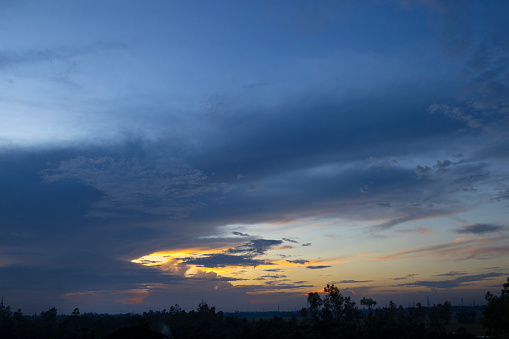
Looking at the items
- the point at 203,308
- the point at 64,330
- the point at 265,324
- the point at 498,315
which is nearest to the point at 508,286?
the point at 498,315

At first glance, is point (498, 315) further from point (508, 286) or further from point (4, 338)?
point (4, 338)

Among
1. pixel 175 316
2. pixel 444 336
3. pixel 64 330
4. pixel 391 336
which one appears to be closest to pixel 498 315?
pixel 444 336

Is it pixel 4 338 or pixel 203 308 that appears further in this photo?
pixel 203 308

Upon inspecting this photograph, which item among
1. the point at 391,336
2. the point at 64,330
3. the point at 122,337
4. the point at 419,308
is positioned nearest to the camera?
the point at 122,337

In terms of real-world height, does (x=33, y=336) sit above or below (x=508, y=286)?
below

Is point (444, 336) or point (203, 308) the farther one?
point (203, 308)

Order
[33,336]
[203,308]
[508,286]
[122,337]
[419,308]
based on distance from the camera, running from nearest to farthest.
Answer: [122,337]
[508,286]
[33,336]
[203,308]
[419,308]

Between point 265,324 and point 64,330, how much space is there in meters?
54.5

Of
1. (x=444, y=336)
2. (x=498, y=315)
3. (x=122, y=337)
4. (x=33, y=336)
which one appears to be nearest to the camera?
(x=122, y=337)

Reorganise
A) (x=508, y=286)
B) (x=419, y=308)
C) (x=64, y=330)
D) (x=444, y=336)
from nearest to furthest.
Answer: (x=508, y=286) < (x=444, y=336) < (x=64, y=330) < (x=419, y=308)

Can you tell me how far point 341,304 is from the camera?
11862cm

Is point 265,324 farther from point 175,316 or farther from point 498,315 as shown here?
point 175,316

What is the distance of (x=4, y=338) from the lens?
9606cm

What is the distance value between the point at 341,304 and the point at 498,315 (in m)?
61.4
